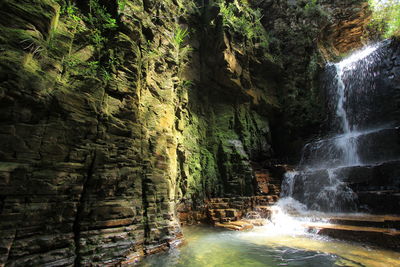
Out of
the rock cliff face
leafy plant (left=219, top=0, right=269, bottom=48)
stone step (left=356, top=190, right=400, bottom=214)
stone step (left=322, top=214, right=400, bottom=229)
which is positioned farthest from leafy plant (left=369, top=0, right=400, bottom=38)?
stone step (left=322, top=214, right=400, bottom=229)

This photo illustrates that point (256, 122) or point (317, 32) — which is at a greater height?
point (317, 32)

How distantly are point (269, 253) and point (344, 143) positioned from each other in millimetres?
8351

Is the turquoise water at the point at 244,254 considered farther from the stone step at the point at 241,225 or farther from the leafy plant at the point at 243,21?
the leafy plant at the point at 243,21

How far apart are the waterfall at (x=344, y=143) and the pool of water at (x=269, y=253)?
3.22 metres

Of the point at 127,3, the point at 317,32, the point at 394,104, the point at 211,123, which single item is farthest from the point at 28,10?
the point at 317,32

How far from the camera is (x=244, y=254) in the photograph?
5.00 m

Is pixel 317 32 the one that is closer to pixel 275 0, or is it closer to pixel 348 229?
pixel 275 0

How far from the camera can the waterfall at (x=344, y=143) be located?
29.3ft

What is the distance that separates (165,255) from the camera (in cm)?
490

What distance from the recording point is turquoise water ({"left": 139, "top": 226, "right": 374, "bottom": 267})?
4.37m

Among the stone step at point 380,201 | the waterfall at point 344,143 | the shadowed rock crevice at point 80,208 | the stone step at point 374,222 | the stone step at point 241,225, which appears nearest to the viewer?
the shadowed rock crevice at point 80,208

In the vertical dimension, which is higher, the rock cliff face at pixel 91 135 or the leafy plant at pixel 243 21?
the leafy plant at pixel 243 21

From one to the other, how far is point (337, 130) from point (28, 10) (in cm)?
1383

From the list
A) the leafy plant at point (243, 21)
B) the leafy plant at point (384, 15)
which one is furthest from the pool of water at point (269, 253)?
the leafy plant at point (384, 15)
